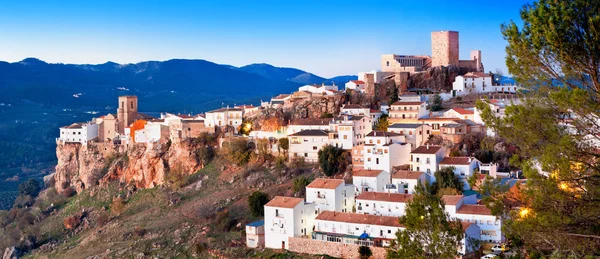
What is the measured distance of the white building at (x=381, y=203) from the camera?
31.6 m

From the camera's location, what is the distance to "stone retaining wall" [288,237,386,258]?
29020 millimetres

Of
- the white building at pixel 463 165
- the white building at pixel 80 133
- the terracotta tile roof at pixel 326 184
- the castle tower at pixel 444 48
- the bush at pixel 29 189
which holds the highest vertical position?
the castle tower at pixel 444 48

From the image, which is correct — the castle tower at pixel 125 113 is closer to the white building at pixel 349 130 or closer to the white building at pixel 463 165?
the white building at pixel 349 130

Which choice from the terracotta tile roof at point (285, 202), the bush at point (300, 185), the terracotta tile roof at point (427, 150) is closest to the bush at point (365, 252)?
the terracotta tile roof at point (285, 202)

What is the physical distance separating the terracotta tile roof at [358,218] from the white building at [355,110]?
14414mm

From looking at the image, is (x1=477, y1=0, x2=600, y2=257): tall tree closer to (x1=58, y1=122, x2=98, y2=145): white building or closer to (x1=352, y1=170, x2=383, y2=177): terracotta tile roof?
(x1=352, y1=170, x2=383, y2=177): terracotta tile roof

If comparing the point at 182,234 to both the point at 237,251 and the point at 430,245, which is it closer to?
the point at 237,251

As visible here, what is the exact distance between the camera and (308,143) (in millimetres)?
42562

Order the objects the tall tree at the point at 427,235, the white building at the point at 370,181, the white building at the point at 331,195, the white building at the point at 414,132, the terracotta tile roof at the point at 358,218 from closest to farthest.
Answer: the tall tree at the point at 427,235 → the terracotta tile roof at the point at 358,218 → the white building at the point at 331,195 → the white building at the point at 370,181 → the white building at the point at 414,132

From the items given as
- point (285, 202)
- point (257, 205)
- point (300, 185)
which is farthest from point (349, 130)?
point (285, 202)

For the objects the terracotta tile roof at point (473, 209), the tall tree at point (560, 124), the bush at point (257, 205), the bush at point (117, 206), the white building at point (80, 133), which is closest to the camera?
the tall tree at point (560, 124)

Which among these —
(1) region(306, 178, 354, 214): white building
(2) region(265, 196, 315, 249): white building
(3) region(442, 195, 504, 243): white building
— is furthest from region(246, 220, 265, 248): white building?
(3) region(442, 195, 504, 243): white building

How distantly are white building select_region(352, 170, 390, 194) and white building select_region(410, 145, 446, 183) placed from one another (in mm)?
1985

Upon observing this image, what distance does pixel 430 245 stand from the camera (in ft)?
62.5
